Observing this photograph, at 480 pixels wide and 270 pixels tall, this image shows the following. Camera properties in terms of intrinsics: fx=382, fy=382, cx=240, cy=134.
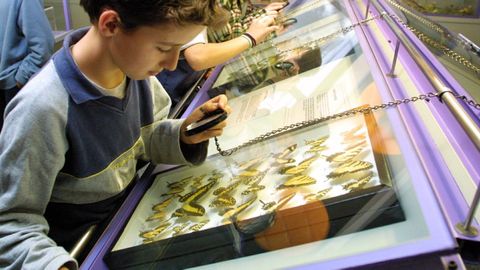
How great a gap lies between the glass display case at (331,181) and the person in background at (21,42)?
164cm

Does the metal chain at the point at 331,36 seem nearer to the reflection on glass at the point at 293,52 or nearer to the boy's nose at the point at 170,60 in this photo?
the reflection on glass at the point at 293,52

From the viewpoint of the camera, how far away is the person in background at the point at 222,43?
5.25 ft

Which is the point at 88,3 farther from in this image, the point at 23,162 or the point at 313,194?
the point at 313,194

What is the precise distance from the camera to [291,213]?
0.71 meters

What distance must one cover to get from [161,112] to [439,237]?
3.01ft

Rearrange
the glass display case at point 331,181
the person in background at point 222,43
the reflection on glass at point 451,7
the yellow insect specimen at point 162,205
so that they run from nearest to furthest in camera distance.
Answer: the glass display case at point 331,181 → the yellow insect specimen at point 162,205 → the person in background at point 222,43 → the reflection on glass at point 451,7

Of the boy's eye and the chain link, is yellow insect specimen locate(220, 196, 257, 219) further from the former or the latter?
the boy's eye

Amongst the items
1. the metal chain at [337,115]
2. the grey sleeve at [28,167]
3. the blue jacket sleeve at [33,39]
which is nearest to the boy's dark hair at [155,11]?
the grey sleeve at [28,167]

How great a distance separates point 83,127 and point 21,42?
1.92 m

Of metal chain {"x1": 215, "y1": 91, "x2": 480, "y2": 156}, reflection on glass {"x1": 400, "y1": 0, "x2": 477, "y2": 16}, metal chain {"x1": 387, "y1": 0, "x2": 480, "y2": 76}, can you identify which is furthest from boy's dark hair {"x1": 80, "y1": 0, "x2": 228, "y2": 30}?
reflection on glass {"x1": 400, "y1": 0, "x2": 477, "y2": 16}

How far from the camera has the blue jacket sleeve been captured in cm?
230

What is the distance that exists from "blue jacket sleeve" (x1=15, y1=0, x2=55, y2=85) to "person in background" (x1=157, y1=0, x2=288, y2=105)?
1.09 metres

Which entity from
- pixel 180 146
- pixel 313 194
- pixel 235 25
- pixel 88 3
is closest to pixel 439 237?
pixel 313 194

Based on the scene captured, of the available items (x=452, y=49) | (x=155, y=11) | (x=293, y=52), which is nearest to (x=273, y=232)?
(x=155, y=11)
